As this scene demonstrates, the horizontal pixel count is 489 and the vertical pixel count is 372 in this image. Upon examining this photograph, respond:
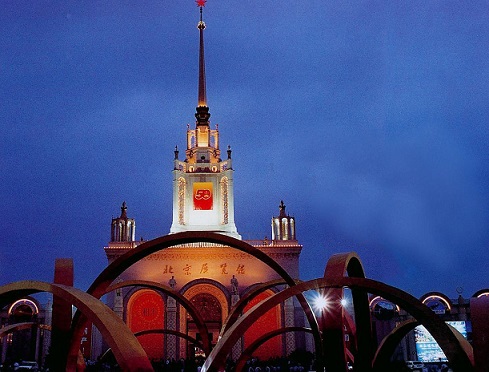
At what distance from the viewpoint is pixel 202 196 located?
50406 millimetres

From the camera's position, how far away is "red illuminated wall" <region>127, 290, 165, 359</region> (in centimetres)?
4378

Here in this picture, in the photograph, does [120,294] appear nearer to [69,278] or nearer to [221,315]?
[221,315]

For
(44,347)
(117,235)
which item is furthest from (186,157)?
Result: (44,347)

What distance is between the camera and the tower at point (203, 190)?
49.5 m

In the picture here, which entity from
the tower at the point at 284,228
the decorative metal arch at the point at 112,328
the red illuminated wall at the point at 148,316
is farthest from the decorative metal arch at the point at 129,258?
the tower at the point at 284,228

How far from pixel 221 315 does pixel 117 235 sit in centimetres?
1183

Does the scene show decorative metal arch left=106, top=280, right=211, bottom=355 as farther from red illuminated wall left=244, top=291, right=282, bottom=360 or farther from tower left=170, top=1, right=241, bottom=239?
tower left=170, top=1, right=241, bottom=239

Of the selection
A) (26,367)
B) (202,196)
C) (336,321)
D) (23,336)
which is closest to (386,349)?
(336,321)

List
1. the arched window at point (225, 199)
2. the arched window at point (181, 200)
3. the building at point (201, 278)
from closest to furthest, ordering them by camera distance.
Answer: the building at point (201, 278), the arched window at point (181, 200), the arched window at point (225, 199)

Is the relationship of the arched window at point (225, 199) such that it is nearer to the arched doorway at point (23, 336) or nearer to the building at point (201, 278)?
the building at point (201, 278)

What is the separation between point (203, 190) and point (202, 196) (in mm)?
598

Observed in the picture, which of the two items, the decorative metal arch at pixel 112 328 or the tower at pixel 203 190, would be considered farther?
the tower at pixel 203 190

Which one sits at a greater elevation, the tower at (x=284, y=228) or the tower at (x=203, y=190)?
the tower at (x=203, y=190)

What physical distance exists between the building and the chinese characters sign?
9 centimetres
